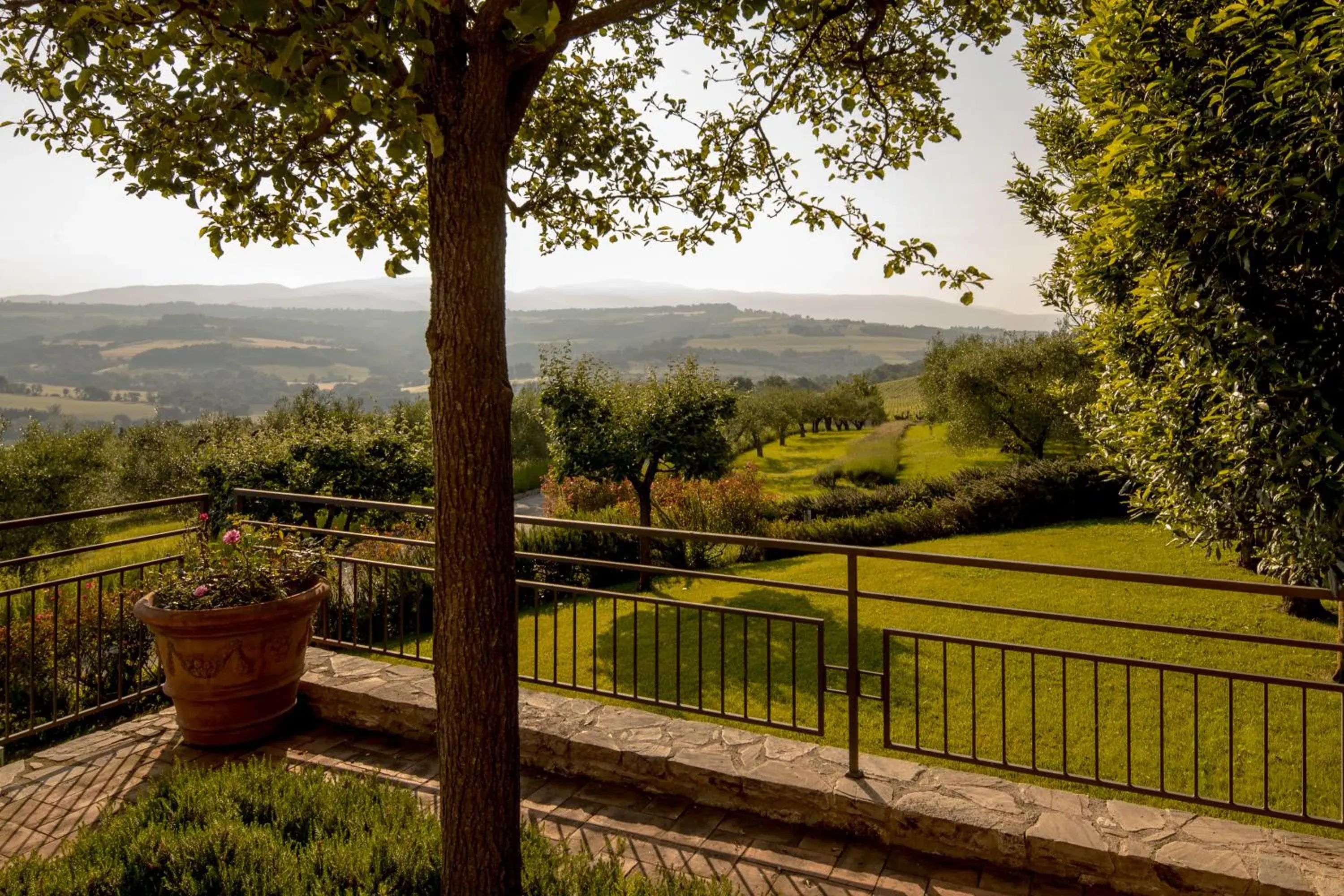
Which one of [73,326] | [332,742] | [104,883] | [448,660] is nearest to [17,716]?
[332,742]

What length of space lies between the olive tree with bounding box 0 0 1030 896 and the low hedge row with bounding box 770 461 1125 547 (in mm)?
11423

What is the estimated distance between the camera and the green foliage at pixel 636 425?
1176 cm

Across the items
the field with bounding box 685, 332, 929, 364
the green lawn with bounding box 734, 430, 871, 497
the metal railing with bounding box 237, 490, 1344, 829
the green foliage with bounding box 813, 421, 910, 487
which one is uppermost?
the field with bounding box 685, 332, 929, 364

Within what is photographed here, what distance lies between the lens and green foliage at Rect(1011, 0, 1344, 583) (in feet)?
12.8

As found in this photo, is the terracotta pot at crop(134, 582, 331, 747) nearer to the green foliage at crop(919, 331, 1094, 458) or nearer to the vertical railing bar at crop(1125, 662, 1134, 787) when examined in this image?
the vertical railing bar at crop(1125, 662, 1134, 787)

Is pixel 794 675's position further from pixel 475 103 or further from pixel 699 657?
pixel 475 103

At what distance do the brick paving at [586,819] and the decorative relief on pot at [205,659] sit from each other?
1.30ft

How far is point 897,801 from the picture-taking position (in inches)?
127

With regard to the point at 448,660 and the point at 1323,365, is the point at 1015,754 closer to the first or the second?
the point at 1323,365

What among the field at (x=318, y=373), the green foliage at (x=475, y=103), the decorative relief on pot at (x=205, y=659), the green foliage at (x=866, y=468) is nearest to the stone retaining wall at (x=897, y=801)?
the decorative relief on pot at (x=205, y=659)

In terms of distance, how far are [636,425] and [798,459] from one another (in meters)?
23.0

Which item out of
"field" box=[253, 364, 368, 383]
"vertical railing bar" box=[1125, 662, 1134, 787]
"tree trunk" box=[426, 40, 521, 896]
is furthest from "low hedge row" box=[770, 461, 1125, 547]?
"field" box=[253, 364, 368, 383]

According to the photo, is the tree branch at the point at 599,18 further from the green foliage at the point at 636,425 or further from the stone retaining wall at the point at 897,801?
the green foliage at the point at 636,425

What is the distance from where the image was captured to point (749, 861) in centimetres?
308
